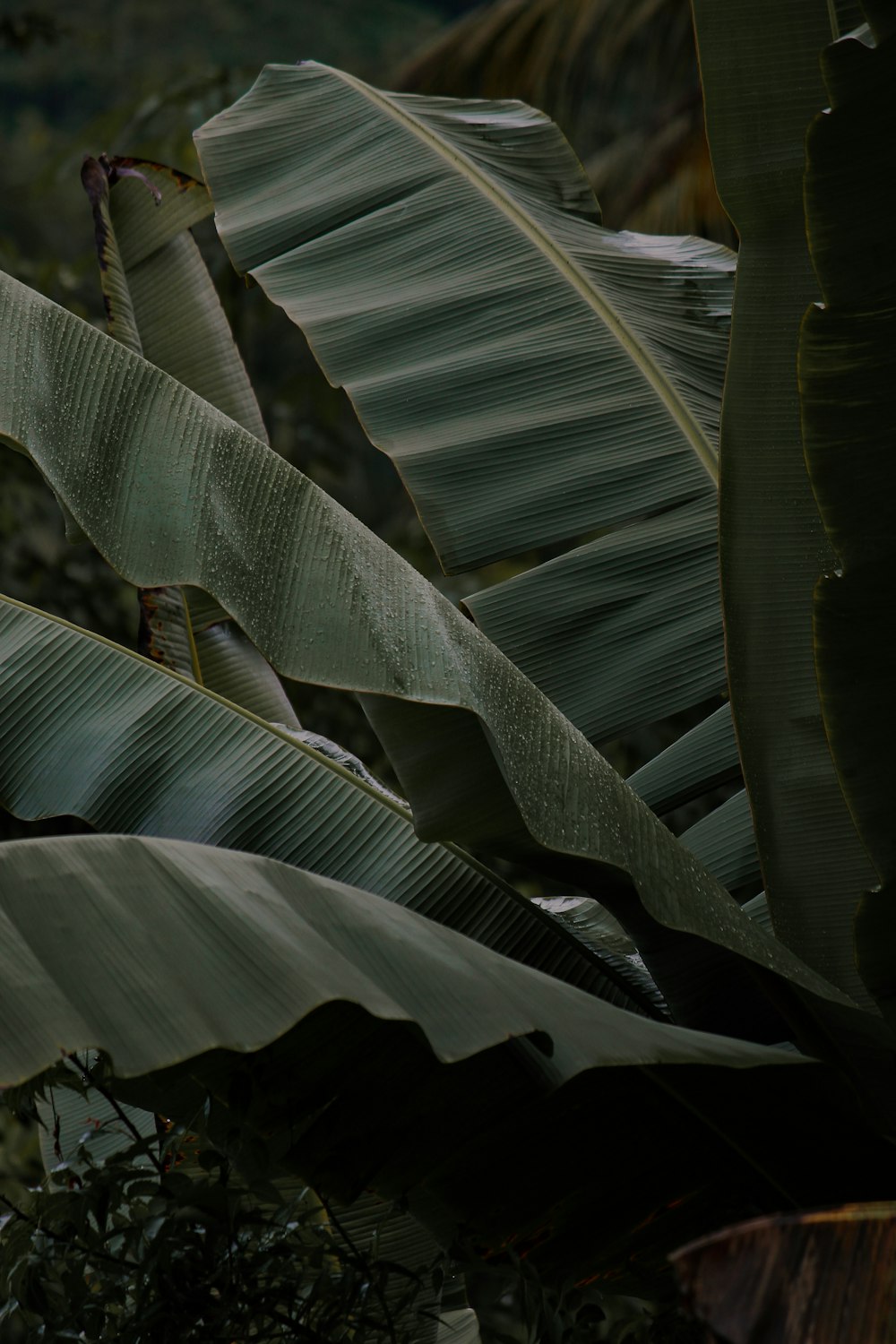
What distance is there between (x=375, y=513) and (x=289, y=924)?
24.6 ft

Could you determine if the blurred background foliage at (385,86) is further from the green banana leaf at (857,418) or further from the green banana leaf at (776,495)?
the green banana leaf at (857,418)

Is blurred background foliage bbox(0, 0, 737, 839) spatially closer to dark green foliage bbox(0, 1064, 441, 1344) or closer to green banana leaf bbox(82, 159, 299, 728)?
green banana leaf bbox(82, 159, 299, 728)

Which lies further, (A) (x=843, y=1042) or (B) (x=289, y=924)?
(A) (x=843, y=1042)

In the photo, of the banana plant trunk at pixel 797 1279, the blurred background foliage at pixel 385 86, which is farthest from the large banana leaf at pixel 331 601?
the blurred background foliage at pixel 385 86

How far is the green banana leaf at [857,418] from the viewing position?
3.44 feet

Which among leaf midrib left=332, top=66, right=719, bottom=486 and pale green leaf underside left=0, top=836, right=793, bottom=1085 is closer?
pale green leaf underside left=0, top=836, right=793, bottom=1085

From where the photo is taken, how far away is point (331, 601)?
1333 mm

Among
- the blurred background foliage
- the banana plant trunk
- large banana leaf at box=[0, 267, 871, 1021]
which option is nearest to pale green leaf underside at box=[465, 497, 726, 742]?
large banana leaf at box=[0, 267, 871, 1021]

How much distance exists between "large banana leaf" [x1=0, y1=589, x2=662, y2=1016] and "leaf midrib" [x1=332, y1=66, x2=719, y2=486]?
66 cm

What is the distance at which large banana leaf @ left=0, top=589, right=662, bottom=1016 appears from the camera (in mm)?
1603

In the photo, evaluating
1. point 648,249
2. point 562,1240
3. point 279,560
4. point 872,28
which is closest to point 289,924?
point 279,560

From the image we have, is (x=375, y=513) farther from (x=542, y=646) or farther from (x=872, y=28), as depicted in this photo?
(x=872, y=28)

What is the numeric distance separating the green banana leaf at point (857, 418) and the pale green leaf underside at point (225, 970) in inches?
10.8

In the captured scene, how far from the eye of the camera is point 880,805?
1230 millimetres
